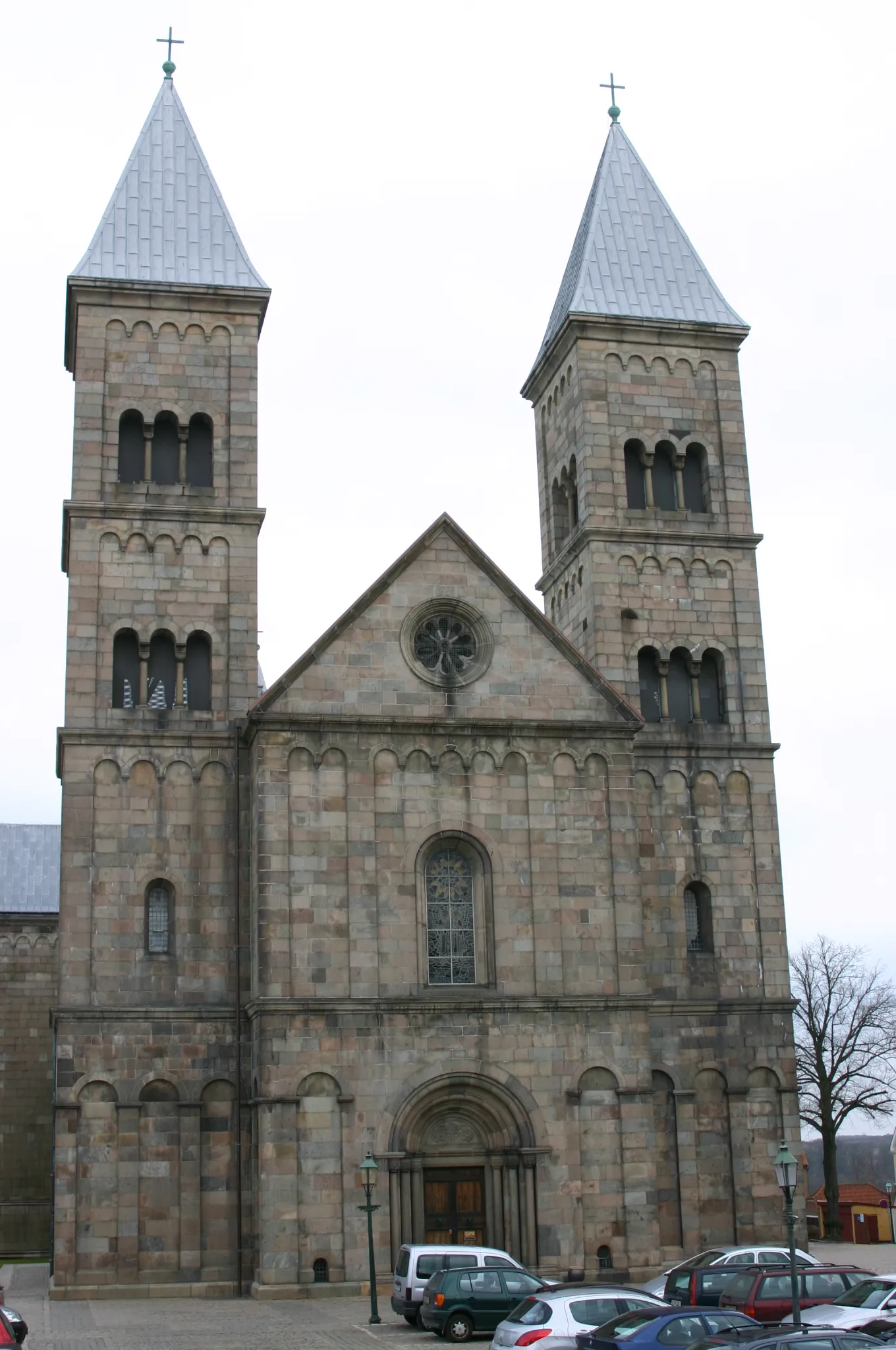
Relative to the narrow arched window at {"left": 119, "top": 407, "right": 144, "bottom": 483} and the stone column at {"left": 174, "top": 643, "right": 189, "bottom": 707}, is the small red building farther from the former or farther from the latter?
the narrow arched window at {"left": 119, "top": 407, "right": 144, "bottom": 483}

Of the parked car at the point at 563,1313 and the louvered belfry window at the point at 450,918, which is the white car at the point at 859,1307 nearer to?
the parked car at the point at 563,1313

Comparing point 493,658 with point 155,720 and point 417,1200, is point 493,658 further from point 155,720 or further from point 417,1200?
point 417,1200

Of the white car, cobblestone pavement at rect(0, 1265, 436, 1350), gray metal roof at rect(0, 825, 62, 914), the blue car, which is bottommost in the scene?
cobblestone pavement at rect(0, 1265, 436, 1350)

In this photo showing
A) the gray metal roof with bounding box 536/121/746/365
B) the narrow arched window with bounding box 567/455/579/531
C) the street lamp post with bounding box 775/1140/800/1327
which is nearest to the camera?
the street lamp post with bounding box 775/1140/800/1327

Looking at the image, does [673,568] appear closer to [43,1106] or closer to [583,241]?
[583,241]

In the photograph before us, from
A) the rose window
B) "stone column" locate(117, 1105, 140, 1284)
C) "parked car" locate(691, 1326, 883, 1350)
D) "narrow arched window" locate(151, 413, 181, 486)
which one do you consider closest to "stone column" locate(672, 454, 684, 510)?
the rose window

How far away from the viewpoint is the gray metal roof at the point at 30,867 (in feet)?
208

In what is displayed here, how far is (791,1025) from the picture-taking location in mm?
42000

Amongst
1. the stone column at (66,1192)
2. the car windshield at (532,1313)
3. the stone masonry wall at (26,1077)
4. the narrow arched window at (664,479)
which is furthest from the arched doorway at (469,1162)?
the stone masonry wall at (26,1077)

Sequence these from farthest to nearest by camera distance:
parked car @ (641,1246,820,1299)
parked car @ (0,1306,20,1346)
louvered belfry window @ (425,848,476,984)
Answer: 1. louvered belfry window @ (425,848,476,984)
2. parked car @ (641,1246,820,1299)
3. parked car @ (0,1306,20,1346)

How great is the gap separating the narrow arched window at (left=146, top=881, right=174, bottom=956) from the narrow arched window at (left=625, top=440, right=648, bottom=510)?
16075 millimetres

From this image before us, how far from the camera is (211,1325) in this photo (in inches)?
1228

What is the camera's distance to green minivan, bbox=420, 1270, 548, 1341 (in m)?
28.4

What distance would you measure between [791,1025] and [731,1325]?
1898cm
